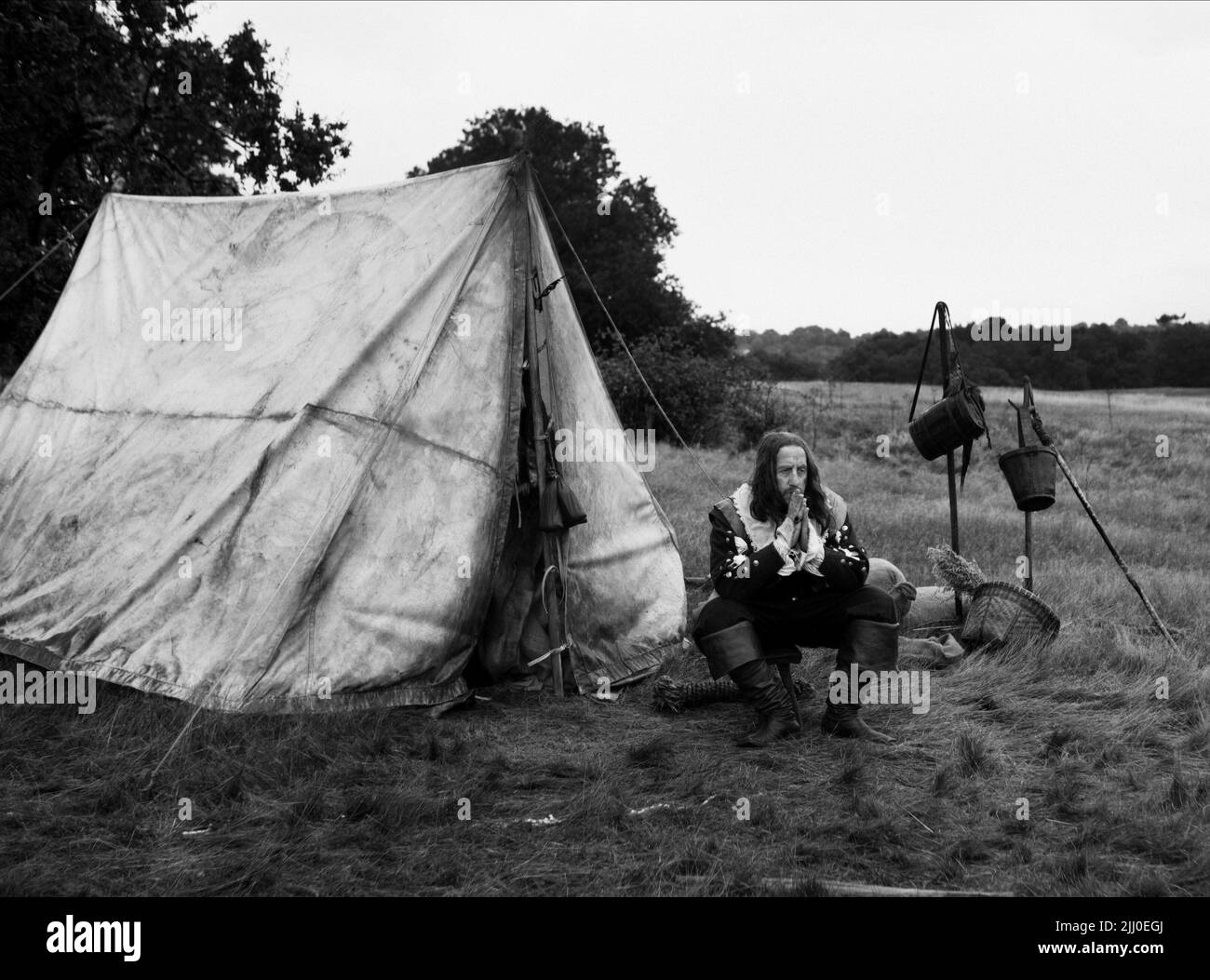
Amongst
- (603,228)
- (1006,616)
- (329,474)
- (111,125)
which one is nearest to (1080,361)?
(603,228)

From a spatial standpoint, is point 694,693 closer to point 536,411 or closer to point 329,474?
point 536,411

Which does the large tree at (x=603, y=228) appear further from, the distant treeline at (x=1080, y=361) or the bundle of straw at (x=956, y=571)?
the bundle of straw at (x=956, y=571)

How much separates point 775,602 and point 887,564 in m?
1.99

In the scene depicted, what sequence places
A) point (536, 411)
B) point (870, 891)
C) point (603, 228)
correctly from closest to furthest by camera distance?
point (870, 891), point (536, 411), point (603, 228)

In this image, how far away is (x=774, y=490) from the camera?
176 inches

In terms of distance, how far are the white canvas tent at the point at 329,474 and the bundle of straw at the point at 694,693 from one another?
378mm

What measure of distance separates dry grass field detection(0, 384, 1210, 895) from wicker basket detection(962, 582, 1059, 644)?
0.15 meters

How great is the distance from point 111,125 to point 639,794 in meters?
12.3

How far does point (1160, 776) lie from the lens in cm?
395

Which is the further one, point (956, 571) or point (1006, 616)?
point (956, 571)

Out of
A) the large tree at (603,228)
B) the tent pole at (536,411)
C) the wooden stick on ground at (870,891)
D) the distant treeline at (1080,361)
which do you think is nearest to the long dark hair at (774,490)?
the tent pole at (536,411)

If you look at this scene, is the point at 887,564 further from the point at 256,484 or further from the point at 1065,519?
the point at 1065,519

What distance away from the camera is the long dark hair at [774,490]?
4469 mm
